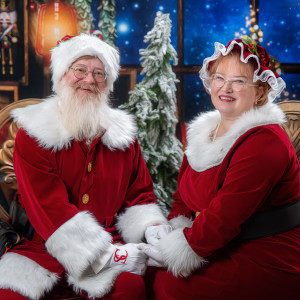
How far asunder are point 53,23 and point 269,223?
2.76 m

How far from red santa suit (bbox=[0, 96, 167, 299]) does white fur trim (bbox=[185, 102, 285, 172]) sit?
1.43ft

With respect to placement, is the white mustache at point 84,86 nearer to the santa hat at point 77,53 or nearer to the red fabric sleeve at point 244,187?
the santa hat at point 77,53

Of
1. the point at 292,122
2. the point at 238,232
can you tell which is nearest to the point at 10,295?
the point at 238,232

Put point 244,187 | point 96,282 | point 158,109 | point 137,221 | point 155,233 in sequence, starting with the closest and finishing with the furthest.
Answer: point 244,187
point 96,282
point 155,233
point 137,221
point 158,109

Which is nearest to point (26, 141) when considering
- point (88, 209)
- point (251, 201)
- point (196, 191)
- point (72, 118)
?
point (72, 118)

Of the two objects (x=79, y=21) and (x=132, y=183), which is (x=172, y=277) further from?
(x=79, y=21)

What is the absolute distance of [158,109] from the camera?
11.4ft

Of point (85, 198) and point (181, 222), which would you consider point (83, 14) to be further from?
point (181, 222)

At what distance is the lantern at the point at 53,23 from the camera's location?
12.1 ft

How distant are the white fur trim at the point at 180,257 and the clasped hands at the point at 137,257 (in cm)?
11

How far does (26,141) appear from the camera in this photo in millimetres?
2301

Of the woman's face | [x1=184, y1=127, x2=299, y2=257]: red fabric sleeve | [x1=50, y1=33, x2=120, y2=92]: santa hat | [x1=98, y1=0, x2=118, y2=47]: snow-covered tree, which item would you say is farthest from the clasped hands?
[x1=98, y1=0, x2=118, y2=47]: snow-covered tree

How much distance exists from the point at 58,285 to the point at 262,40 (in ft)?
Answer: 9.29

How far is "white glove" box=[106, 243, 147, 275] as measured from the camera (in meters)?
2.14
